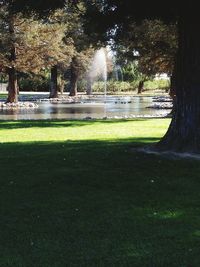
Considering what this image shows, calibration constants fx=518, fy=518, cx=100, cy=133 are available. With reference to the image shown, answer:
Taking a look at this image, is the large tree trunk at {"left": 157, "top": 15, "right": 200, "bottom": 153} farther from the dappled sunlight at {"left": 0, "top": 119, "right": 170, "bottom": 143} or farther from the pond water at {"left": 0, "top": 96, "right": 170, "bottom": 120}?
the pond water at {"left": 0, "top": 96, "right": 170, "bottom": 120}

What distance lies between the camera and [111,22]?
14.0 metres

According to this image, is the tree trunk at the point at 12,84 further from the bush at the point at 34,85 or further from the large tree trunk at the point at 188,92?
the bush at the point at 34,85

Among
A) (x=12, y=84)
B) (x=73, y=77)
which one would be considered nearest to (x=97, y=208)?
(x=12, y=84)

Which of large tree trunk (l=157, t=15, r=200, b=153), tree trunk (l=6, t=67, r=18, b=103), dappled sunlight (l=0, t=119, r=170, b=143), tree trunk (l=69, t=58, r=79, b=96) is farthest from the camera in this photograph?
tree trunk (l=69, t=58, r=79, b=96)

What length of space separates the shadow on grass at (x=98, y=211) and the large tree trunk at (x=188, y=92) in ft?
3.40

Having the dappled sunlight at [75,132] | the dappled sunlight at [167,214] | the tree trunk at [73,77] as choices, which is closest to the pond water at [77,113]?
the dappled sunlight at [75,132]

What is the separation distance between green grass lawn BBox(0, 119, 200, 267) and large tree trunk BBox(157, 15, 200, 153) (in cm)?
90

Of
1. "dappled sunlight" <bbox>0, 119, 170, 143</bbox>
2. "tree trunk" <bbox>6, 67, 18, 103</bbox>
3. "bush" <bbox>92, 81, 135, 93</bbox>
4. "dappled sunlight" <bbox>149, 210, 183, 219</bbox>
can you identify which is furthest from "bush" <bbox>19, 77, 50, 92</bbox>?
"dappled sunlight" <bbox>149, 210, 183, 219</bbox>

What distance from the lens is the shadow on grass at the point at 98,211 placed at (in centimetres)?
559

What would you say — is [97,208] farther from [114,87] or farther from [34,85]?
[114,87]

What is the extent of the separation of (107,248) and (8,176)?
14.2ft

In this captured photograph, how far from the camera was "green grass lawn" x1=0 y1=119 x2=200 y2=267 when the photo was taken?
559cm

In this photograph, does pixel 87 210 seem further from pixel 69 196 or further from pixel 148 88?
pixel 148 88

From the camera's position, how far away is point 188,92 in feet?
39.9
